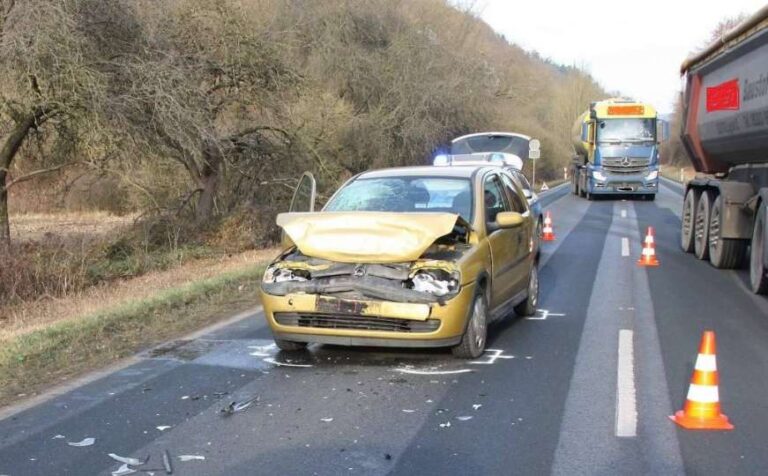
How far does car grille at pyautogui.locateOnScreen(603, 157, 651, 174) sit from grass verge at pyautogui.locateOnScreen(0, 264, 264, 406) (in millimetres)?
20974

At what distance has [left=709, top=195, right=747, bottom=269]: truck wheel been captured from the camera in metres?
11.4

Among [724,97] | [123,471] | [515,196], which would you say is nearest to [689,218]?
[724,97]

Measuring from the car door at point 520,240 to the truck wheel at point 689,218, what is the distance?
6.01 metres

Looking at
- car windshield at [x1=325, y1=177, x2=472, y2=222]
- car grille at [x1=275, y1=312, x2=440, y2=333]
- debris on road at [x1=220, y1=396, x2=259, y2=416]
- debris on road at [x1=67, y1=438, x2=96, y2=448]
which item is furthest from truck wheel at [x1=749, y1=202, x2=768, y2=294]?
debris on road at [x1=67, y1=438, x2=96, y2=448]

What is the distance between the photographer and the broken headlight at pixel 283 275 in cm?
630

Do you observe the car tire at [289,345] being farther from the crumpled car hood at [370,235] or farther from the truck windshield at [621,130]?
the truck windshield at [621,130]

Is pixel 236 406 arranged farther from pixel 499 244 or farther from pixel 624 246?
pixel 624 246

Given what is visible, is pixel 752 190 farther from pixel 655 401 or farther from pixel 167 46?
pixel 167 46

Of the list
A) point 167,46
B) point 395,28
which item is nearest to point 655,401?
point 167,46

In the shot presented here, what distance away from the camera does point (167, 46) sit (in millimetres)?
15922

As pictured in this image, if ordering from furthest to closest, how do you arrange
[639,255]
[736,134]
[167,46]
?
1. [167,46]
2. [639,255]
3. [736,134]

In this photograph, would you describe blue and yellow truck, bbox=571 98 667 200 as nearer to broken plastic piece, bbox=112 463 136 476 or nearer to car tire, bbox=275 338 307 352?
car tire, bbox=275 338 307 352

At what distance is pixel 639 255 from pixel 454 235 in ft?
26.0

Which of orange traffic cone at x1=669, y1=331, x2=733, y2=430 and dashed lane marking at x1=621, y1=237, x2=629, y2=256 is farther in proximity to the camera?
dashed lane marking at x1=621, y1=237, x2=629, y2=256
